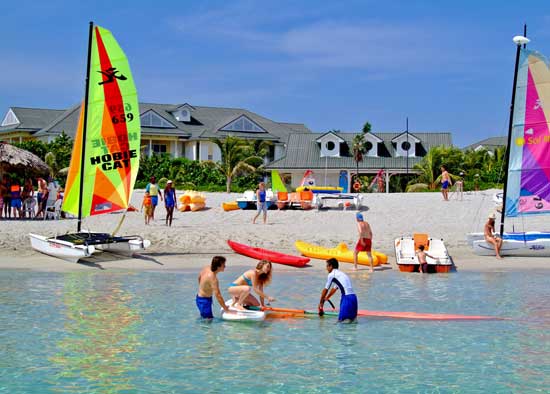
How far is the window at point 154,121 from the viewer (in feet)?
196

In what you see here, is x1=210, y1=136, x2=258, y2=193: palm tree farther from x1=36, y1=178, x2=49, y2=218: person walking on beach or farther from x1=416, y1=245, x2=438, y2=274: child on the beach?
x1=416, y1=245, x2=438, y2=274: child on the beach

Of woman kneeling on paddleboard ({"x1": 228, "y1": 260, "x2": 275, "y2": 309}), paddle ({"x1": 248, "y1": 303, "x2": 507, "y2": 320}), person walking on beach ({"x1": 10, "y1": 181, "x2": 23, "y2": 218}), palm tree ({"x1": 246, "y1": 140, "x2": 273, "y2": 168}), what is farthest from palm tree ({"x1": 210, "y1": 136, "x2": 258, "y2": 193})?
woman kneeling on paddleboard ({"x1": 228, "y1": 260, "x2": 275, "y2": 309})

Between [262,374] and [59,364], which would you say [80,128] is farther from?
[262,374]

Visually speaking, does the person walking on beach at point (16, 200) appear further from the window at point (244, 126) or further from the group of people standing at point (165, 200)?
the window at point (244, 126)

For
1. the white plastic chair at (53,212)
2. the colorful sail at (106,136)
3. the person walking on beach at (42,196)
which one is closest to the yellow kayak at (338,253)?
the colorful sail at (106,136)

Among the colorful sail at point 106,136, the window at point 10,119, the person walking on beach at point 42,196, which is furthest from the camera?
the window at point 10,119

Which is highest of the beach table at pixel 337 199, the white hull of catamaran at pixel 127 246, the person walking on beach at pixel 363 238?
the beach table at pixel 337 199

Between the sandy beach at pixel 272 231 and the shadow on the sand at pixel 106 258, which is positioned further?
the sandy beach at pixel 272 231

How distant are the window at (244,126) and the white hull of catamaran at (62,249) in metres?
42.1

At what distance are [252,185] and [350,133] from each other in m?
10.6

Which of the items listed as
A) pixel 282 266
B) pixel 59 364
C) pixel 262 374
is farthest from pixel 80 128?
pixel 262 374

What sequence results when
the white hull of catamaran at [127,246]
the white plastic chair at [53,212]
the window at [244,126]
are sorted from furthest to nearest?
the window at [244,126], the white plastic chair at [53,212], the white hull of catamaran at [127,246]

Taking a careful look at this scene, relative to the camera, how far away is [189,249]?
75.6 ft

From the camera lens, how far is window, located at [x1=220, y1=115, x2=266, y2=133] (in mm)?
62766
